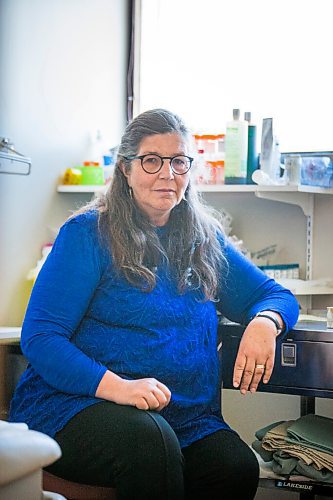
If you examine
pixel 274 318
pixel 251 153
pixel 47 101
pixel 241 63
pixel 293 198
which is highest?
pixel 241 63

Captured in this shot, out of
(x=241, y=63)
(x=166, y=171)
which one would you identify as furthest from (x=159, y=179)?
(x=241, y=63)

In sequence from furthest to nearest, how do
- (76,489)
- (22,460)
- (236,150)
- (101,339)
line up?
(236,150), (101,339), (76,489), (22,460)

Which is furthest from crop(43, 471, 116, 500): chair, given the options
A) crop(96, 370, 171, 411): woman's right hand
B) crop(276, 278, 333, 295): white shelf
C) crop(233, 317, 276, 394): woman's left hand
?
crop(276, 278, 333, 295): white shelf

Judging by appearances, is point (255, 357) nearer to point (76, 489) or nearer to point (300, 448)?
point (300, 448)

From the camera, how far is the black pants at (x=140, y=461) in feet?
4.86

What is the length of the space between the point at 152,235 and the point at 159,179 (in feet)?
0.44

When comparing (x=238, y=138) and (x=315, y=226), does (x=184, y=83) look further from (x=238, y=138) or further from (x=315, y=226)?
(x=315, y=226)

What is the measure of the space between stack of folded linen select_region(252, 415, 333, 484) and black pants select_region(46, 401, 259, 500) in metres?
0.19

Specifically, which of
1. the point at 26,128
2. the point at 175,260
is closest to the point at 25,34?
the point at 26,128

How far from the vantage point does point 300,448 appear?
186 cm

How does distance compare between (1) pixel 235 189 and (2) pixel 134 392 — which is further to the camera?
(1) pixel 235 189

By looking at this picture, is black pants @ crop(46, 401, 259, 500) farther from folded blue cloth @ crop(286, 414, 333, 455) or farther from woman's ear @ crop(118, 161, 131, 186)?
woman's ear @ crop(118, 161, 131, 186)

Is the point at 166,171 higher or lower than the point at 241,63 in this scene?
lower

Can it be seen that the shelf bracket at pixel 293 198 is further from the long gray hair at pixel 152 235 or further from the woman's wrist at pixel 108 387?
the woman's wrist at pixel 108 387
